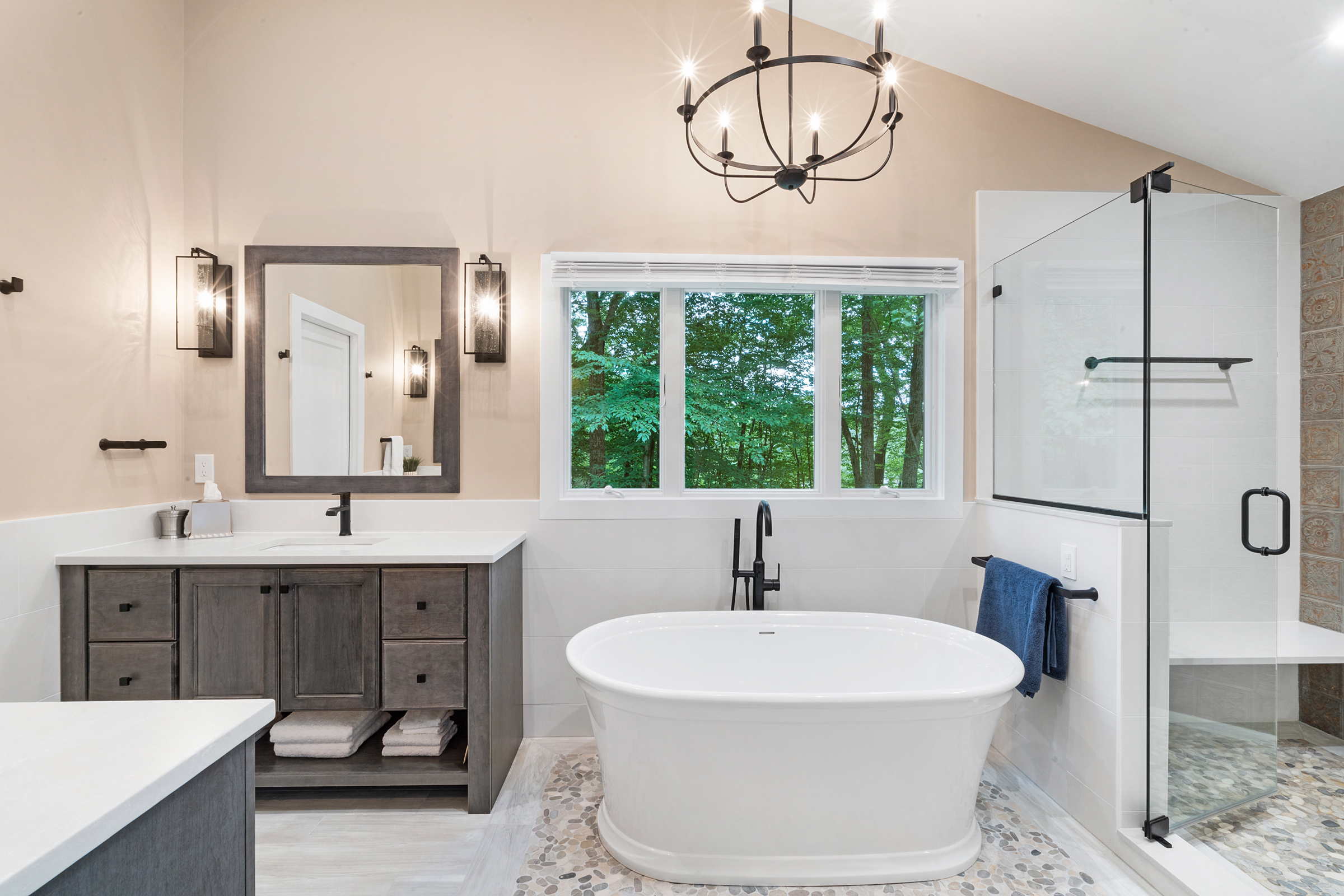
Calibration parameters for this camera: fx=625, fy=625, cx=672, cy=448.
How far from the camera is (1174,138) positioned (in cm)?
256

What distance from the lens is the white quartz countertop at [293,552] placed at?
6.59ft

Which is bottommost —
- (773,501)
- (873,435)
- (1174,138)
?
(773,501)

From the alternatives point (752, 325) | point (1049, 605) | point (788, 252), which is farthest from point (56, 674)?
point (1049, 605)

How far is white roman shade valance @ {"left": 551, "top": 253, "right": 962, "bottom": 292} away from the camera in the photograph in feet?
8.45

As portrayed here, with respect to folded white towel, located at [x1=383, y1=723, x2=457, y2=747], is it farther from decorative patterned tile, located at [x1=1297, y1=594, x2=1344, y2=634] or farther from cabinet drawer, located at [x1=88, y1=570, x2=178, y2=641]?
decorative patterned tile, located at [x1=1297, y1=594, x2=1344, y2=634]

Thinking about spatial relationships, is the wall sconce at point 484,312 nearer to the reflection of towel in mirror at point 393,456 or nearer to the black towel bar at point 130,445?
the reflection of towel in mirror at point 393,456

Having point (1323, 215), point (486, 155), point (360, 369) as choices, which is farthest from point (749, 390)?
point (1323, 215)

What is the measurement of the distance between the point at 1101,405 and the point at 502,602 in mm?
2135

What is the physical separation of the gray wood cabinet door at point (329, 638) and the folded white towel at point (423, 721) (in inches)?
6.2

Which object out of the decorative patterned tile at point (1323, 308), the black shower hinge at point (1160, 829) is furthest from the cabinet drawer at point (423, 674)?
the decorative patterned tile at point (1323, 308)

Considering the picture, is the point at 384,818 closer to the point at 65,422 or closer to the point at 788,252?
the point at 65,422

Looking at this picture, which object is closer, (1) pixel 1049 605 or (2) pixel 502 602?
(1) pixel 1049 605

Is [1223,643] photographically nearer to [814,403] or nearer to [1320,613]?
[1320,613]

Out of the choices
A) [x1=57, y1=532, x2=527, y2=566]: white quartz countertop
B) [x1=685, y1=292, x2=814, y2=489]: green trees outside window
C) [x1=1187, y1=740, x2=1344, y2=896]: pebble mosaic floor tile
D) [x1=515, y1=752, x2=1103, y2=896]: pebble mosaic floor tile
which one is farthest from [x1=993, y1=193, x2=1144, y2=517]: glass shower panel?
[x1=57, y1=532, x2=527, y2=566]: white quartz countertop
